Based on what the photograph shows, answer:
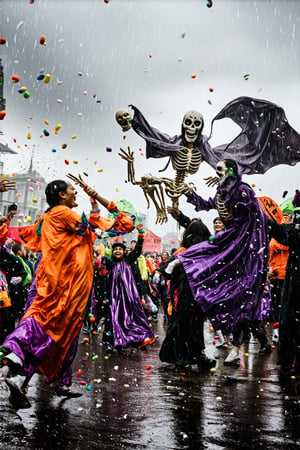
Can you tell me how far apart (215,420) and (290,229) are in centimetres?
248

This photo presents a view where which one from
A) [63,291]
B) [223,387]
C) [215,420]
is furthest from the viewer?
[223,387]

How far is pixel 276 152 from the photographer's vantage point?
834 cm

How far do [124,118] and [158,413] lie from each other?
5426mm

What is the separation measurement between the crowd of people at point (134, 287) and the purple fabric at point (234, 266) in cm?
1

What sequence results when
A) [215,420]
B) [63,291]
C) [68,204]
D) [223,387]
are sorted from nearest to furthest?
[215,420] < [63,291] < [68,204] < [223,387]

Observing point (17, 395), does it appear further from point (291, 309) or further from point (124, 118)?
point (124, 118)

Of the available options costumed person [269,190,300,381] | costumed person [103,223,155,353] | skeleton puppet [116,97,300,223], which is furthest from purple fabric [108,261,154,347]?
costumed person [269,190,300,381]

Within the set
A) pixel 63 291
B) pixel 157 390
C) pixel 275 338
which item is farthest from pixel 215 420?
pixel 275 338

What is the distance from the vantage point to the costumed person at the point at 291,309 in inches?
208

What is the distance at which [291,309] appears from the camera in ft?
17.5

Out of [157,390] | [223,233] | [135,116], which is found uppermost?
[135,116]

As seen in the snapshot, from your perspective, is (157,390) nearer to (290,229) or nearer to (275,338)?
(290,229)

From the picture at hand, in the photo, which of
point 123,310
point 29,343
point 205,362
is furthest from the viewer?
point 123,310

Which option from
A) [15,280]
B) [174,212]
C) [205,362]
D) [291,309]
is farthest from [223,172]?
[15,280]
